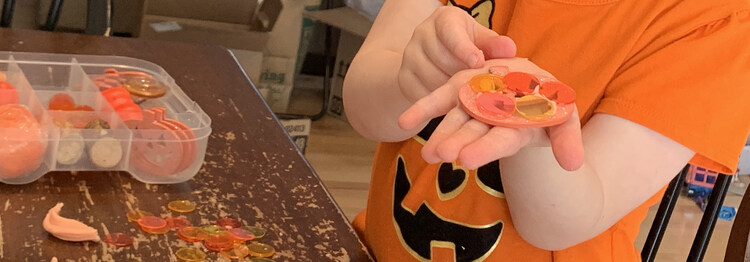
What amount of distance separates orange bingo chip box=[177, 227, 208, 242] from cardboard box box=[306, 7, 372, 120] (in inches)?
81.5

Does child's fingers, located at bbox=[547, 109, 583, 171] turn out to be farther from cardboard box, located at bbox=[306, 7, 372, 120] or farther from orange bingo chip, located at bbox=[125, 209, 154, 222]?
Result: cardboard box, located at bbox=[306, 7, 372, 120]

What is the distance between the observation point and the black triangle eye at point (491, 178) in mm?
865

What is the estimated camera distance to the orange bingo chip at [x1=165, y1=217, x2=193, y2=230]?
81 cm

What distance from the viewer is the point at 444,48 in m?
0.71

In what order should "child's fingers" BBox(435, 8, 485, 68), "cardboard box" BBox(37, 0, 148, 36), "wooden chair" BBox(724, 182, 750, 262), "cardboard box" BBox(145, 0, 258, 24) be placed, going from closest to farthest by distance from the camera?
"child's fingers" BBox(435, 8, 485, 68) < "wooden chair" BBox(724, 182, 750, 262) < "cardboard box" BBox(145, 0, 258, 24) < "cardboard box" BBox(37, 0, 148, 36)

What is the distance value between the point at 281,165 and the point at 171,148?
0.13 metres

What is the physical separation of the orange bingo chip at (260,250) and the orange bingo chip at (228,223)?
0.04 meters

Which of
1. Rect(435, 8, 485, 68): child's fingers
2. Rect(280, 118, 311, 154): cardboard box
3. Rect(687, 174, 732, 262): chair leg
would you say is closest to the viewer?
Rect(435, 8, 485, 68): child's fingers

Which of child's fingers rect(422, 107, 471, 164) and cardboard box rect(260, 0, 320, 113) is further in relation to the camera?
cardboard box rect(260, 0, 320, 113)

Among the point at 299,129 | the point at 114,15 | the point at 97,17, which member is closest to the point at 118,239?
the point at 97,17

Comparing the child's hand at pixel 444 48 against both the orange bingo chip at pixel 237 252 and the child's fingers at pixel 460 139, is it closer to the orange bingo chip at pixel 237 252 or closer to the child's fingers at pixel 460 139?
the child's fingers at pixel 460 139

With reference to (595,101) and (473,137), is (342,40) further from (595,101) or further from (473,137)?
(473,137)

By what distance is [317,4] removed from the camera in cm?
310

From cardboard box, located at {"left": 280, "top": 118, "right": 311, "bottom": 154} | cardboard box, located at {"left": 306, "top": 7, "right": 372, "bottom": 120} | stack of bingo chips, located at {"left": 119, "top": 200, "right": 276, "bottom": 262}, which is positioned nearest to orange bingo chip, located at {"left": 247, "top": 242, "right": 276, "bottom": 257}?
stack of bingo chips, located at {"left": 119, "top": 200, "right": 276, "bottom": 262}
